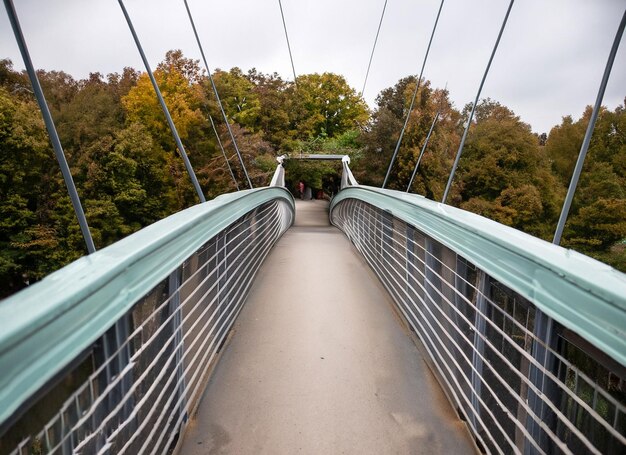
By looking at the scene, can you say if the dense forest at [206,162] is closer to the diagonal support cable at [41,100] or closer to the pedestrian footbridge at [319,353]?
the pedestrian footbridge at [319,353]

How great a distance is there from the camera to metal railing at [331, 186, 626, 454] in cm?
116

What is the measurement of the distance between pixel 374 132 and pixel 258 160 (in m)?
8.91

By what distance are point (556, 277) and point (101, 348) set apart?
1267 mm

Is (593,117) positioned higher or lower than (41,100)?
lower

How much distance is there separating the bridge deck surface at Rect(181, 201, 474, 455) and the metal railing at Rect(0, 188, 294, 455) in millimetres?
230

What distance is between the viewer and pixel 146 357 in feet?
6.00

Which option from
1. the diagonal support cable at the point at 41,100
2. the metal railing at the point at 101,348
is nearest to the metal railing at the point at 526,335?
the metal railing at the point at 101,348

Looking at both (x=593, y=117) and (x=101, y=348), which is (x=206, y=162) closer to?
(x=593, y=117)

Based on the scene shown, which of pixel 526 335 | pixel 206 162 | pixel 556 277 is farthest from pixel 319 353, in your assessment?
pixel 206 162

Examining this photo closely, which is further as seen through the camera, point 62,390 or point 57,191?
point 57,191

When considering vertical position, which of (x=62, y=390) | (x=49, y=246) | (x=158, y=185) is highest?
(x=62, y=390)

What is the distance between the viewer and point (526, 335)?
1719 mm

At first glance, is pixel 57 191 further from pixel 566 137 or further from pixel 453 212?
pixel 566 137

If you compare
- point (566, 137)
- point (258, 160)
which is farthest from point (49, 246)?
point (566, 137)
